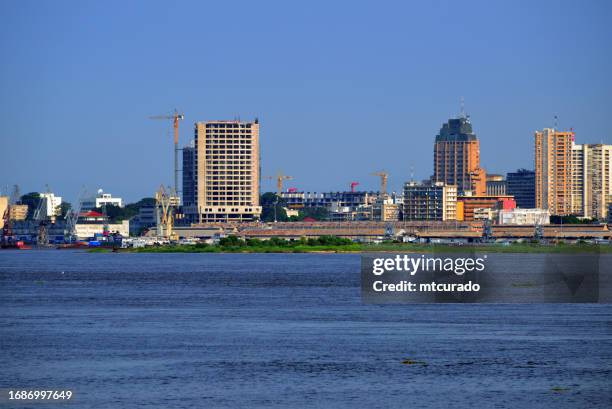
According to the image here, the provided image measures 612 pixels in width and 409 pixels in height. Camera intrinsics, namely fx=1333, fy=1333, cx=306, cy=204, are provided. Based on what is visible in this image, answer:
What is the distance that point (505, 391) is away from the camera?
47.4 m

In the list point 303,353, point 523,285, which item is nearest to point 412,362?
point 303,353

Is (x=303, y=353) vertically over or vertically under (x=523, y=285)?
under

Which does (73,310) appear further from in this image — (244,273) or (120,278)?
(244,273)

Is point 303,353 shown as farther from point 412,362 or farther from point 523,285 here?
point 523,285

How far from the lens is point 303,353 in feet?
190

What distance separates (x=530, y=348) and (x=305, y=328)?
1429 cm

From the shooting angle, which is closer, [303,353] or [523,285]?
[303,353]

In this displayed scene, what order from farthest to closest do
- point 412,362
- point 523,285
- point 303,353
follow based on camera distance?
point 523,285, point 303,353, point 412,362

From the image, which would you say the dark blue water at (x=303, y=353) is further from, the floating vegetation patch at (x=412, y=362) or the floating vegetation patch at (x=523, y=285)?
the floating vegetation patch at (x=523, y=285)

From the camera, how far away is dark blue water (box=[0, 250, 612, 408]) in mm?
46562

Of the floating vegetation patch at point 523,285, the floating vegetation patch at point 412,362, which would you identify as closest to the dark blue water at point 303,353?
the floating vegetation patch at point 412,362

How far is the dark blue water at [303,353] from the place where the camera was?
46.6 metres

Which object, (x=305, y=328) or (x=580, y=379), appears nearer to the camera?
(x=580, y=379)

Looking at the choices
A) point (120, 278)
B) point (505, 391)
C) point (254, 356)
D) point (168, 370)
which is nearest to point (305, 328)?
point (254, 356)
